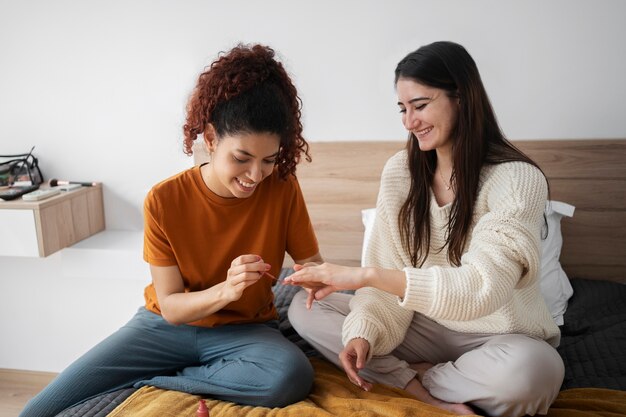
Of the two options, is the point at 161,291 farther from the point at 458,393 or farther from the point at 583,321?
the point at 583,321

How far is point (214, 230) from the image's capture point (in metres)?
1.47

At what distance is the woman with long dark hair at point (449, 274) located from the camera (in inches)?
47.8

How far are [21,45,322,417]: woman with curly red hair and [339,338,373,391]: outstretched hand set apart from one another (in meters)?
0.10

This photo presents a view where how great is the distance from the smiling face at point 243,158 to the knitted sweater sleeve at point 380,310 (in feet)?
1.28

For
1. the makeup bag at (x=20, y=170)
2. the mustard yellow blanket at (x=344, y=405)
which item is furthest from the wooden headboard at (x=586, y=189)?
the makeup bag at (x=20, y=170)

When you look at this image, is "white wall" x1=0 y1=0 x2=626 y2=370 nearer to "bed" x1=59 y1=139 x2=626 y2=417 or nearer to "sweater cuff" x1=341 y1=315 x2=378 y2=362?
"bed" x1=59 y1=139 x2=626 y2=417

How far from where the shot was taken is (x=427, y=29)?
2.19 m

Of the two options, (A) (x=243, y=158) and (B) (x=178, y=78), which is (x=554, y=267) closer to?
(A) (x=243, y=158)

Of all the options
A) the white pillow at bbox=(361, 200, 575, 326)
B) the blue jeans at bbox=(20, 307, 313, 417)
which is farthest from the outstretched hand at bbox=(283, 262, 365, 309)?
the white pillow at bbox=(361, 200, 575, 326)

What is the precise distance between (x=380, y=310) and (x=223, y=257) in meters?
0.43

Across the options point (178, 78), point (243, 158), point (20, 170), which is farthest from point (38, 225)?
point (243, 158)

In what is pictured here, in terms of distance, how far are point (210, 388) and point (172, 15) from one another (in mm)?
1668

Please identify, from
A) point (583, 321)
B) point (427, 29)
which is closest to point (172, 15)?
point (427, 29)

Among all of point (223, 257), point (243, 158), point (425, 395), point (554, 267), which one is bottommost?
point (425, 395)
